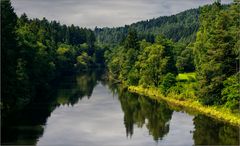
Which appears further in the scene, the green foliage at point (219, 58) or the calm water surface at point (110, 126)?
the green foliage at point (219, 58)

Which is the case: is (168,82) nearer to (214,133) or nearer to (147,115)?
(147,115)

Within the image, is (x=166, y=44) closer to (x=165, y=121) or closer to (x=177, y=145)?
(x=165, y=121)

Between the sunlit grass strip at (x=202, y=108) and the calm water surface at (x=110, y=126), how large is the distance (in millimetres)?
1782

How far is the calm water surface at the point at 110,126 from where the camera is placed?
2158 inches

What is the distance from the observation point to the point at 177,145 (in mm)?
53719

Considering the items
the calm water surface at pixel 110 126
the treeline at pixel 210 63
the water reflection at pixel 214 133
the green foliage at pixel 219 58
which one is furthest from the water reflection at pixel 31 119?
the green foliage at pixel 219 58

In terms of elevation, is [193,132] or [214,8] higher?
[214,8]

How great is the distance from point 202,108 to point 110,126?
722 inches

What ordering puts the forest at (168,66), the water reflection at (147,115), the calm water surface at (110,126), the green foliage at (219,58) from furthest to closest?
1. the green foliage at (219,58)
2. the forest at (168,66)
3. the water reflection at (147,115)
4. the calm water surface at (110,126)

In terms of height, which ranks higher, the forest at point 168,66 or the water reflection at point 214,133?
the forest at point 168,66

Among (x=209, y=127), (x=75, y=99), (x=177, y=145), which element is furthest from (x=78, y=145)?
(x=75, y=99)

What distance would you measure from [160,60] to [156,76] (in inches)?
166

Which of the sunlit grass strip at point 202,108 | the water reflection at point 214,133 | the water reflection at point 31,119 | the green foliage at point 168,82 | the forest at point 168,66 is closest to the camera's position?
the water reflection at point 31,119

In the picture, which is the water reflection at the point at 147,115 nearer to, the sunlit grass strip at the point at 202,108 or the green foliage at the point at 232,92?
the sunlit grass strip at the point at 202,108
